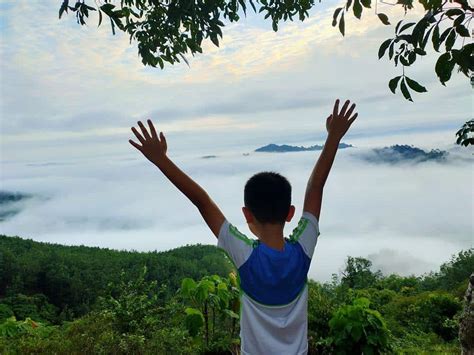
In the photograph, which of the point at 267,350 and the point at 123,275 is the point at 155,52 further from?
the point at 267,350

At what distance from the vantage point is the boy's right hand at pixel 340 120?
2.51m

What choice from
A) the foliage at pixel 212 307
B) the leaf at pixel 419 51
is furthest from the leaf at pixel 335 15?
the foliage at pixel 212 307

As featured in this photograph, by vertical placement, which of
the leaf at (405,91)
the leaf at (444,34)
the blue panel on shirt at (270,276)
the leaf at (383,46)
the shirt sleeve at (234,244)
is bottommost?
the blue panel on shirt at (270,276)

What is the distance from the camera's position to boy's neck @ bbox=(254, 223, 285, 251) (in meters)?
2.19

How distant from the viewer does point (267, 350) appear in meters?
2.12

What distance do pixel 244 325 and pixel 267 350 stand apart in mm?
152

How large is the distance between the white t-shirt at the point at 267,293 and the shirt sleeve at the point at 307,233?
0.08 metres

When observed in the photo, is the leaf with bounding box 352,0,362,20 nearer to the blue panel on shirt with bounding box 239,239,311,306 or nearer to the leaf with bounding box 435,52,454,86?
the leaf with bounding box 435,52,454,86

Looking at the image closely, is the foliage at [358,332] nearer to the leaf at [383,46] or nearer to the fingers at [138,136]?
the leaf at [383,46]

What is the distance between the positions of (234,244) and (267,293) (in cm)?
26

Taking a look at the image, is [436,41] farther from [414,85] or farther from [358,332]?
[358,332]

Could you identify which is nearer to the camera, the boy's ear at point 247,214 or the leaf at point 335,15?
the boy's ear at point 247,214

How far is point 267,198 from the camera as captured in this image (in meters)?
2.17

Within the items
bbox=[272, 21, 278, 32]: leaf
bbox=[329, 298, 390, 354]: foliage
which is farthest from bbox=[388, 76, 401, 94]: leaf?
bbox=[272, 21, 278, 32]: leaf
